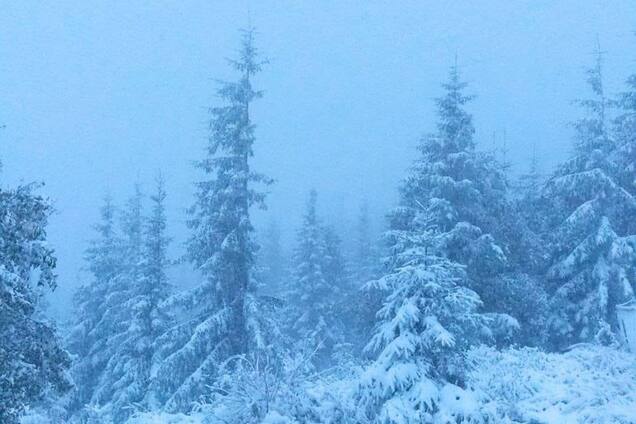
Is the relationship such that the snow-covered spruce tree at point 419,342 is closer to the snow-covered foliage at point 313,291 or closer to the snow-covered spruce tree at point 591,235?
the snow-covered spruce tree at point 591,235

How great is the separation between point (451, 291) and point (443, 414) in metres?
1.99

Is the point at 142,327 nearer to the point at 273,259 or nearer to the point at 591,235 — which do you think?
the point at 591,235

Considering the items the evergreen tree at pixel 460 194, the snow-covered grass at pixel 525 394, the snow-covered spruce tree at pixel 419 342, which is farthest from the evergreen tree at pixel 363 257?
the snow-covered spruce tree at pixel 419 342

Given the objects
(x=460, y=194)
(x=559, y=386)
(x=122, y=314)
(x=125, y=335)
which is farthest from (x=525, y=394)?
(x=122, y=314)

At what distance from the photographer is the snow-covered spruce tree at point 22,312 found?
10812mm

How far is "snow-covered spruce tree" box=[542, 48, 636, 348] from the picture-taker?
22516 millimetres

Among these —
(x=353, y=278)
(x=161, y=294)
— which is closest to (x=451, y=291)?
(x=161, y=294)

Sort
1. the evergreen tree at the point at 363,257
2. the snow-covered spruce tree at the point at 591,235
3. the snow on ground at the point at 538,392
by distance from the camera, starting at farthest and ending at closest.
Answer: the evergreen tree at the point at 363,257
the snow-covered spruce tree at the point at 591,235
the snow on ground at the point at 538,392

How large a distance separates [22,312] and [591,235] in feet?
61.3

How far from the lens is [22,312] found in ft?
37.9

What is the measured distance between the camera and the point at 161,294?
2647 cm

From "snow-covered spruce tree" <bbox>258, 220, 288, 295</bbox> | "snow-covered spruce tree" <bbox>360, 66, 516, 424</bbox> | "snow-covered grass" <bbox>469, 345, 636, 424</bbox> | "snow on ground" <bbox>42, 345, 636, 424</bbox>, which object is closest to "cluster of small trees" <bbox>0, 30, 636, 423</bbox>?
"snow-covered grass" <bbox>469, 345, 636, 424</bbox>

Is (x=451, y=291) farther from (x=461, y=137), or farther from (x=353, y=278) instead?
(x=353, y=278)

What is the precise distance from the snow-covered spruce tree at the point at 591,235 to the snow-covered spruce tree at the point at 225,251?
10.9 metres
